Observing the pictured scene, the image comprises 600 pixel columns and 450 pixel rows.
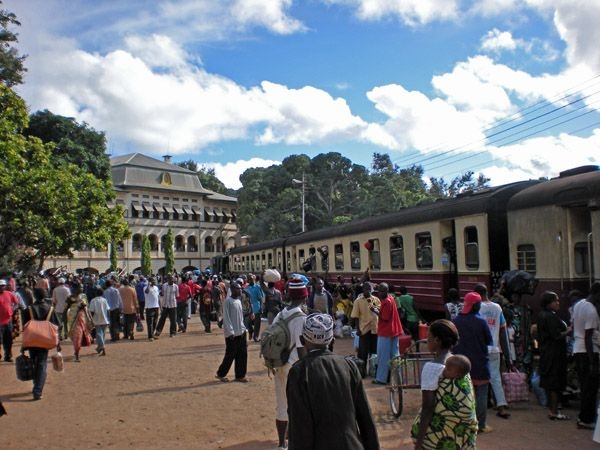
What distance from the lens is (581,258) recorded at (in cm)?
895

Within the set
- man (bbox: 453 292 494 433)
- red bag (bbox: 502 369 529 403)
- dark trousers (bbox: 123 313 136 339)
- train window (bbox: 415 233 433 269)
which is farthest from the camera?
dark trousers (bbox: 123 313 136 339)

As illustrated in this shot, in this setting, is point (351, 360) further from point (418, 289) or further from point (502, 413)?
point (418, 289)

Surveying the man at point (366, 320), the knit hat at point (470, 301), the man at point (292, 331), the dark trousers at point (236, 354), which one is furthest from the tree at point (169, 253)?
the knit hat at point (470, 301)

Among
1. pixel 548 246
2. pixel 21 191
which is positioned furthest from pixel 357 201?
pixel 548 246

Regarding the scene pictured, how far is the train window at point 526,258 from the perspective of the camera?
9.95m

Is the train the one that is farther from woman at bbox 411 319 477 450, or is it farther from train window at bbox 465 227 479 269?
woman at bbox 411 319 477 450

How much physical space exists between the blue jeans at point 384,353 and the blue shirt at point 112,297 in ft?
27.9

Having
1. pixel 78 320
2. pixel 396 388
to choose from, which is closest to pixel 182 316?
pixel 78 320

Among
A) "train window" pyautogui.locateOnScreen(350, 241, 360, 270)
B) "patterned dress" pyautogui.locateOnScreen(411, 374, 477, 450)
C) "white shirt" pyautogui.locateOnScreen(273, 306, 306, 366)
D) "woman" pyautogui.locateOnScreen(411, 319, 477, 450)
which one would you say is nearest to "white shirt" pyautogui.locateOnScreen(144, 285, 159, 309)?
"train window" pyautogui.locateOnScreen(350, 241, 360, 270)

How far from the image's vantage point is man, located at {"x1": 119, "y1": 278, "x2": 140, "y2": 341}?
15148 mm

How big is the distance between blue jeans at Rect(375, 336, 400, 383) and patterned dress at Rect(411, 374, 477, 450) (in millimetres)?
5057

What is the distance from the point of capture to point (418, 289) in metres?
14.3

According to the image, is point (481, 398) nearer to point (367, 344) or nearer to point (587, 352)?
point (587, 352)

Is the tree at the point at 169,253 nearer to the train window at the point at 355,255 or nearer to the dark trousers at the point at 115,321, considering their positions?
the train window at the point at 355,255
